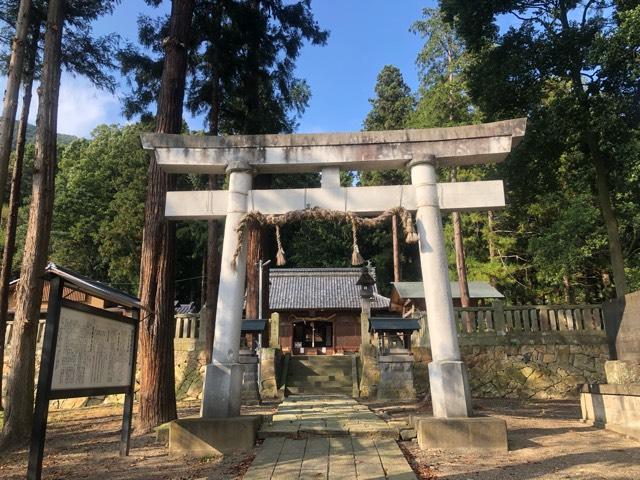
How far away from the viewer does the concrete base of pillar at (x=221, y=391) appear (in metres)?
5.63

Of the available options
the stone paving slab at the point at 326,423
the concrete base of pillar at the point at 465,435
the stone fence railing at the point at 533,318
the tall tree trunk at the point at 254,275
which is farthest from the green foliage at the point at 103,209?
the concrete base of pillar at the point at 465,435

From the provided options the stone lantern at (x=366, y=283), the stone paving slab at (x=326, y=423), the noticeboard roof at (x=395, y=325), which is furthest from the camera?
the stone lantern at (x=366, y=283)

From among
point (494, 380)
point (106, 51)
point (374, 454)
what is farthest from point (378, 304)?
point (374, 454)

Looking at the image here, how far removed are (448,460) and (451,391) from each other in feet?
3.05

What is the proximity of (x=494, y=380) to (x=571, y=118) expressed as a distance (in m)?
7.04

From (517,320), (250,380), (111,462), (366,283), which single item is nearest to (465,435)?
(111,462)

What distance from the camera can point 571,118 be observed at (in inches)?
446

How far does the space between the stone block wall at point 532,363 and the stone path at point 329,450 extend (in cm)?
601

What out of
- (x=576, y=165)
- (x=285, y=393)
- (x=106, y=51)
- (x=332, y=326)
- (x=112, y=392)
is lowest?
(x=285, y=393)

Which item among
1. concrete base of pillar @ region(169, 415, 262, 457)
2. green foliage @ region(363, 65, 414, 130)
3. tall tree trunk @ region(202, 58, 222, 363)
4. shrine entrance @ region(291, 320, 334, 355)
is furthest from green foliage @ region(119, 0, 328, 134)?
green foliage @ region(363, 65, 414, 130)

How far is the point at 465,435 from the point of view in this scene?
205 inches

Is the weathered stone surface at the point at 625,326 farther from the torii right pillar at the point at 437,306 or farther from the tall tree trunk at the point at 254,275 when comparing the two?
the tall tree trunk at the point at 254,275

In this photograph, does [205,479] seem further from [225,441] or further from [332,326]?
[332,326]

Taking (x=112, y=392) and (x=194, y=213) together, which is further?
(x=194, y=213)
